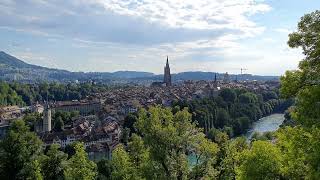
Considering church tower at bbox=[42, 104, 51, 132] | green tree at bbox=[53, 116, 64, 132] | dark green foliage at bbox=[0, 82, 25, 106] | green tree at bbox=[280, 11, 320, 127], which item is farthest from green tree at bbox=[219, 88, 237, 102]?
green tree at bbox=[280, 11, 320, 127]

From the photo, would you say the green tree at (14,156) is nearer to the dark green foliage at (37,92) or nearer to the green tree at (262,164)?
the green tree at (262,164)

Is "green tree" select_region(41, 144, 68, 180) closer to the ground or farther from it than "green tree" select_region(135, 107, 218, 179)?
closer to the ground

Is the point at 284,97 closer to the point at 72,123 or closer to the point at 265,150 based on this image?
the point at 265,150

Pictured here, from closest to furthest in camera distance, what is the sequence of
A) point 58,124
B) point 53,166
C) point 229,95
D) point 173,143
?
point 173,143, point 53,166, point 58,124, point 229,95

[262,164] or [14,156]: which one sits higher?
[262,164]

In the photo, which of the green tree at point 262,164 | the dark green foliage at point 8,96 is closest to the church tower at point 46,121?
the dark green foliage at point 8,96

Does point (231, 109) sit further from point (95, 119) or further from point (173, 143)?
point (173, 143)

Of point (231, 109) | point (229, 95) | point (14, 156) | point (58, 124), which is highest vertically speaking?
point (14, 156)

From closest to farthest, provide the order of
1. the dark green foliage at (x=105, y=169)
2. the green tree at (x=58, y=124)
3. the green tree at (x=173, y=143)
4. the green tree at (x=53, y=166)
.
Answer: the green tree at (x=173, y=143) < the green tree at (x=53, y=166) < the dark green foliage at (x=105, y=169) < the green tree at (x=58, y=124)

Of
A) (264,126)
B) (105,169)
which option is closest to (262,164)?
(105,169)

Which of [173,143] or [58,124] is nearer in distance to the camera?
[173,143]

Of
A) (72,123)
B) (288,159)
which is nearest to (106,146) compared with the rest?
(72,123)

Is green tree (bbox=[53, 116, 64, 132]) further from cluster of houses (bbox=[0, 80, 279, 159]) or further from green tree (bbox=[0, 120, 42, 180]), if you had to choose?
green tree (bbox=[0, 120, 42, 180])
